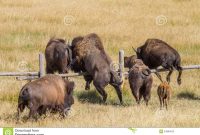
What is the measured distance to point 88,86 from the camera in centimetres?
1678

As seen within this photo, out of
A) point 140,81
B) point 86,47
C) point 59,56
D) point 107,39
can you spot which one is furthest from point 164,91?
point 107,39

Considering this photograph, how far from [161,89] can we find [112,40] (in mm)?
10096

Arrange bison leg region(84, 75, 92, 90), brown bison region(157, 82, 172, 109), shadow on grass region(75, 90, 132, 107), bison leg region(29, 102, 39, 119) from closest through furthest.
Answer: bison leg region(29, 102, 39, 119) < brown bison region(157, 82, 172, 109) < shadow on grass region(75, 90, 132, 107) < bison leg region(84, 75, 92, 90)

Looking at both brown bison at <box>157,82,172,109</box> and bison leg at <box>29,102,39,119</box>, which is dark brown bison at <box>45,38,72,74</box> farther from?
bison leg at <box>29,102,39,119</box>

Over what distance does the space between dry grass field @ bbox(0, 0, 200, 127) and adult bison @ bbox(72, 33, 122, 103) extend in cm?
51

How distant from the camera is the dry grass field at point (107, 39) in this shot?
12758 millimetres

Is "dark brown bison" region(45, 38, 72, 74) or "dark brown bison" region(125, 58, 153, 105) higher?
"dark brown bison" region(45, 38, 72, 74)

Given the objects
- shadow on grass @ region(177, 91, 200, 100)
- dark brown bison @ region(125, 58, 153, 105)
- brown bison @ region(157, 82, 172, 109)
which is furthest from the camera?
shadow on grass @ region(177, 91, 200, 100)

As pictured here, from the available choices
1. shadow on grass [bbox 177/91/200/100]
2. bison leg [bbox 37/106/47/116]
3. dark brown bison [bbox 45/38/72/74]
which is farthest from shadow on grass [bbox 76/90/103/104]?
bison leg [bbox 37/106/47/116]

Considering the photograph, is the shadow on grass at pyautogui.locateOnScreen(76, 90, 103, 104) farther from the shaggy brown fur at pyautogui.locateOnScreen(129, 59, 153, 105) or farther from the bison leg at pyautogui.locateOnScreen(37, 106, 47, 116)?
the bison leg at pyautogui.locateOnScreen(37, 106, 47, 116)

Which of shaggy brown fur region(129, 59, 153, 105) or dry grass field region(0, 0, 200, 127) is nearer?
dry grass field region(0, 0, 200, 127)

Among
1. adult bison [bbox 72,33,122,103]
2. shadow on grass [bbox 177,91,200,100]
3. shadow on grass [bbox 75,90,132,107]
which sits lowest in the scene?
shadow on grass [bbox 177,91,200,100]

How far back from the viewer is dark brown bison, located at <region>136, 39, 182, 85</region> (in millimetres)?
17250

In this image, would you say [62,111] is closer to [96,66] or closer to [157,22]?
[96,66]
